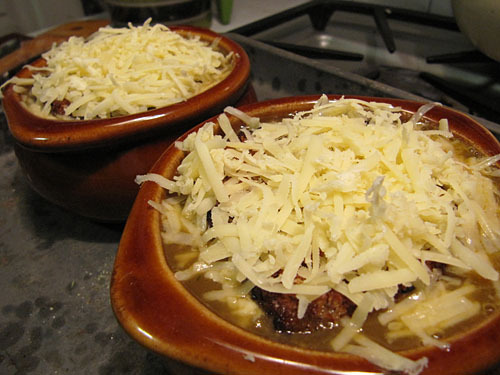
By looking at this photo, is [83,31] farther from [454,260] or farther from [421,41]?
[454,260]

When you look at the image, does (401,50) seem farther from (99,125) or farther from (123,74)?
(99,125)

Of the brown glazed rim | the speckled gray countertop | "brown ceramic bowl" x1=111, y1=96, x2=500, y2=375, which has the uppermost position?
the brown glazed rim

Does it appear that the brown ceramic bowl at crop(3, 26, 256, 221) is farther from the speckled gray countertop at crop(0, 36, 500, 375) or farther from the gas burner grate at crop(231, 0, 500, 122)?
the gas burner grate at crop(231, 0, 500, 122)

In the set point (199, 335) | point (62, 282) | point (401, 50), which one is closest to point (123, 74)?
point (62, 282)

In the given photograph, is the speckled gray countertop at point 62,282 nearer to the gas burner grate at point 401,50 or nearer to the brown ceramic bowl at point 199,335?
the brown ceramic bowl at point 199,335

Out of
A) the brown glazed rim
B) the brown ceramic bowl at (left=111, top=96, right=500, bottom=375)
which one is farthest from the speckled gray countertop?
the brown glazed rim
